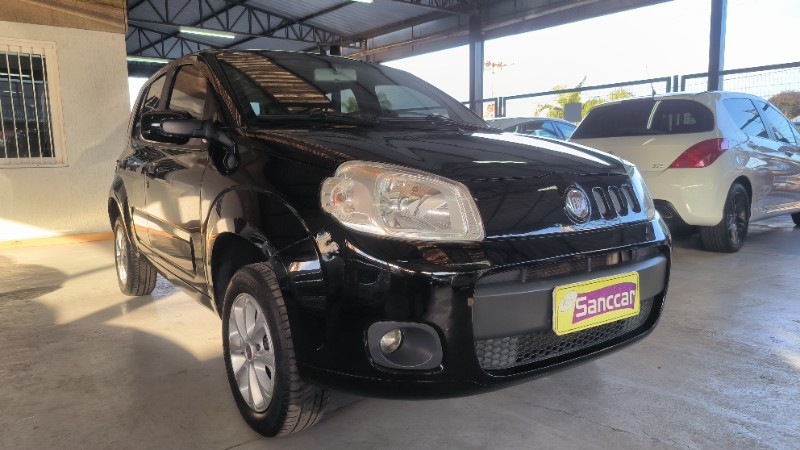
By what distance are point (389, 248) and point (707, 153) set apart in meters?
3.76

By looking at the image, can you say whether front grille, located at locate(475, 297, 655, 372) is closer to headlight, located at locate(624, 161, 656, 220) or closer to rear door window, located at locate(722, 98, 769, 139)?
headlight, located at locate(624, 161, 656, 220)

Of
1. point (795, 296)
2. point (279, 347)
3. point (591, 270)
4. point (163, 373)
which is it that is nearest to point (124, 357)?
point (163, 373)

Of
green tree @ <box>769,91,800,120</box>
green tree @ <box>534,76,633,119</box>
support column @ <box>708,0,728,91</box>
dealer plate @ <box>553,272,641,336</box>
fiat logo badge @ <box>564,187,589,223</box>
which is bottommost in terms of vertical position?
dealer plate @ <box>553,272,641,336</box>

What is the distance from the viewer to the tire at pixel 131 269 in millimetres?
3648

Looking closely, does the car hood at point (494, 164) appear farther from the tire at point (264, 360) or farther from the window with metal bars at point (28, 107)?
the window with metal bars at point (28, 107)

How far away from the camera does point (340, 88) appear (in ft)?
8.43

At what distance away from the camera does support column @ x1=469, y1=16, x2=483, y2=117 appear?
1509 cm

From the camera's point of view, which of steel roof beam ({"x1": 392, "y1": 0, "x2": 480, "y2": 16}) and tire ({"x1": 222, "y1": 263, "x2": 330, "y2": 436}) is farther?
steel roof beam ({"x1": 392, "y1": 0, "x2": 480, "y2": 16})

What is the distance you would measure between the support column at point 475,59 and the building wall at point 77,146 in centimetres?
978

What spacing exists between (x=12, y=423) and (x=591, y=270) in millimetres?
2018

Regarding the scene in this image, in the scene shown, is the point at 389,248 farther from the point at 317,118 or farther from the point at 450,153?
the point at 317,118

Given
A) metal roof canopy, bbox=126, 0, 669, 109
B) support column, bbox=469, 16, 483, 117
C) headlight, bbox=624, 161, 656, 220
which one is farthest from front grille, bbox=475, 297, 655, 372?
support column, bbox=469, 16, 483, 117

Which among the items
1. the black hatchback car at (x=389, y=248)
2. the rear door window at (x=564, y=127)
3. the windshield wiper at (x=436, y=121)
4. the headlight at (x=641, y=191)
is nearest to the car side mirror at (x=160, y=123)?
the black hatchback car at (x=389, y=248)

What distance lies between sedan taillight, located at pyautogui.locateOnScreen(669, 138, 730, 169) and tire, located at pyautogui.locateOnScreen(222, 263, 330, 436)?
369 cm
